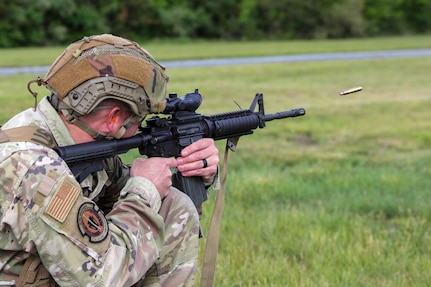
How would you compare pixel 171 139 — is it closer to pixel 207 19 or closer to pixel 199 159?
pixel 199 159

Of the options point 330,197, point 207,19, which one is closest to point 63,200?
point 330,197

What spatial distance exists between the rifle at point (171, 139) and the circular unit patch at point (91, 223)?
23 centimetres

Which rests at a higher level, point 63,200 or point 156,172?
point 63,200

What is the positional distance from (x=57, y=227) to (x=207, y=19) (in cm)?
4612

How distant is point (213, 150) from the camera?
113 inches

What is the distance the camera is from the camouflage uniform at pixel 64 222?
2191 millimetres

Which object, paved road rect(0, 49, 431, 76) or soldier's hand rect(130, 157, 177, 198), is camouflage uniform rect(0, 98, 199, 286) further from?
paved road rect(0, 49, 431, 76)

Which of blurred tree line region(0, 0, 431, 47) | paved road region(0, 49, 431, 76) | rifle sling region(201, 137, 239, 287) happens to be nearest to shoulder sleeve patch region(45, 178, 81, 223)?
rifle sling region(201, 137, 239, 287)

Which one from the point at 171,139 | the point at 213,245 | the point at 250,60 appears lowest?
the point at 250,60

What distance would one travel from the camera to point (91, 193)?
2691mm

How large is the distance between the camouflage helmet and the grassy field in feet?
3.96

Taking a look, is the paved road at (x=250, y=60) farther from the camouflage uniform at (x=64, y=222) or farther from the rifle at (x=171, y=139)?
the camouflage uniform at (x=64, y=222)

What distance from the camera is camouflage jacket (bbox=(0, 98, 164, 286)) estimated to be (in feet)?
7.18

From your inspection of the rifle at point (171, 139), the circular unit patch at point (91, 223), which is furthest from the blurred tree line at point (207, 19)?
the circular unit patch at point (91, 223)
